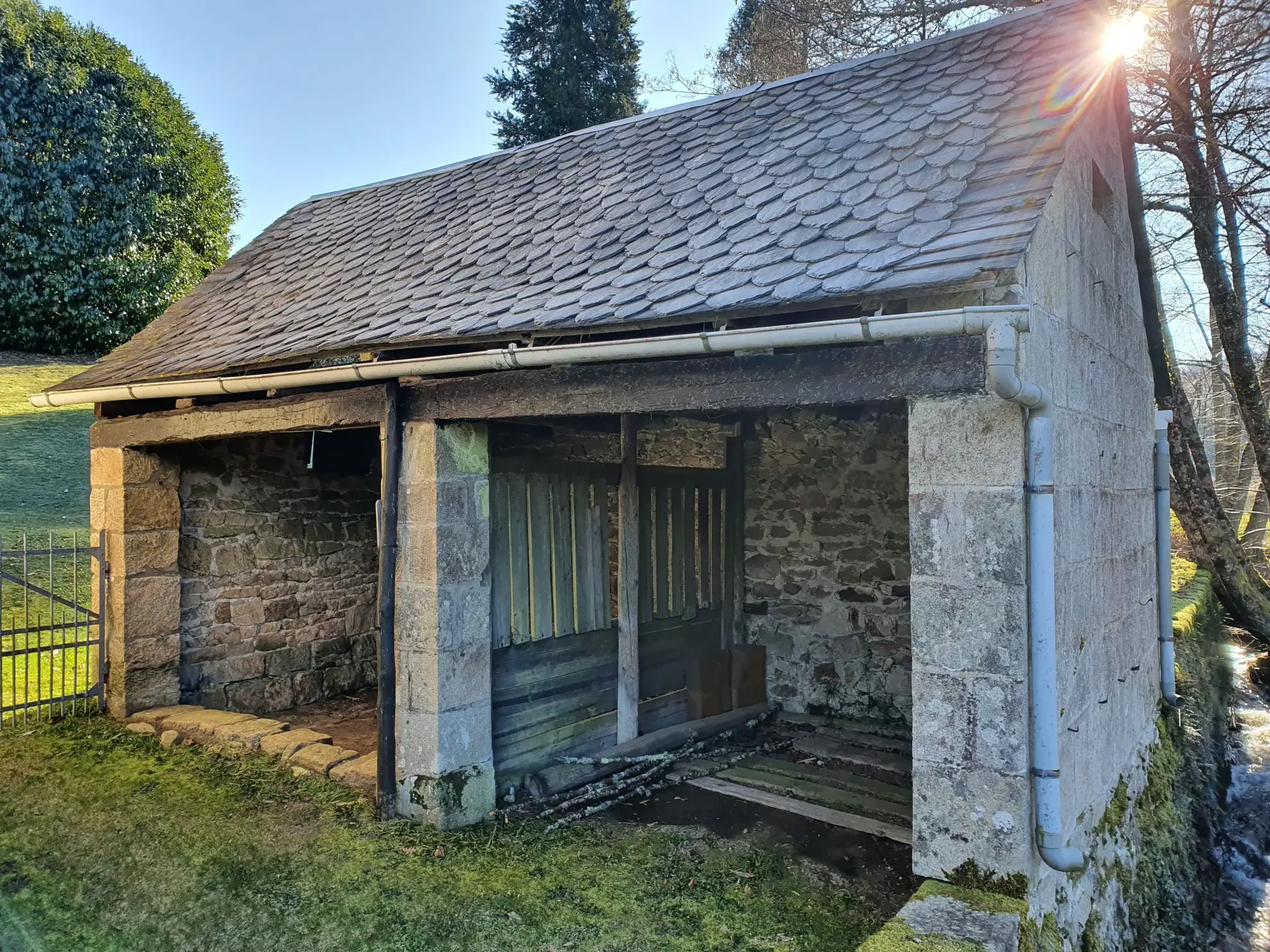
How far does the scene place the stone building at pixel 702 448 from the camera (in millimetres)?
3385

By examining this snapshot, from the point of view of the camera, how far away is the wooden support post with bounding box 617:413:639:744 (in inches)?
234

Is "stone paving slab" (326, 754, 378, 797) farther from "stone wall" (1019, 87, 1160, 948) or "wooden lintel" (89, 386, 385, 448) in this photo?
"stone wall" (1019, 87, 1160, 948)

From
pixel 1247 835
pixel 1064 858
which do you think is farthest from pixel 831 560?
pixel 1247 835

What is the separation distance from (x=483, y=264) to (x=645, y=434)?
8.84 ft

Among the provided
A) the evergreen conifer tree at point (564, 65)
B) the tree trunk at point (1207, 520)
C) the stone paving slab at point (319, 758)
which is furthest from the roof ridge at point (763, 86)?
the evergreen conifer tree at point (564, 65)

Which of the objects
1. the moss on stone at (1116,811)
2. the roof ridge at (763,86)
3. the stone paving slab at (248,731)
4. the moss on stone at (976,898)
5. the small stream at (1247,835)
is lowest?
the small stream at (1247,835)

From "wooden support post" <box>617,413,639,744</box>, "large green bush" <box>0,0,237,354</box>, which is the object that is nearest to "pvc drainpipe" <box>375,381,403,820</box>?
"wooden support post" <box>617,413,639,744</box>

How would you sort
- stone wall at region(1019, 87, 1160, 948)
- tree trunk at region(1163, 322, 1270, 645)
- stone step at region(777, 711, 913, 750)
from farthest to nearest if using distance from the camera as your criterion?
tree trunk at region(1163, 322, 1270, 645) < stone step at region(777, 711, 913, 750) < stone wall at region(1019, 87, 1160, 948)

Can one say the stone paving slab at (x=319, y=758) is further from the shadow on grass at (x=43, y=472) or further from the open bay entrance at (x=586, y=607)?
the shadow on grass at (x=43, y=472)

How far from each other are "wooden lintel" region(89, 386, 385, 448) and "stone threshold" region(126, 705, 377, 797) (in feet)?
7.27

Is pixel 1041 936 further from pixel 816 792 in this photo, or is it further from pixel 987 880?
pixel 816 792

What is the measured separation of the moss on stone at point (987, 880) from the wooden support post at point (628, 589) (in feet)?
9.86

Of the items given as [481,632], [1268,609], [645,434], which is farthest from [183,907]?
[1268,609]

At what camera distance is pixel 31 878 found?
14.0 feet
